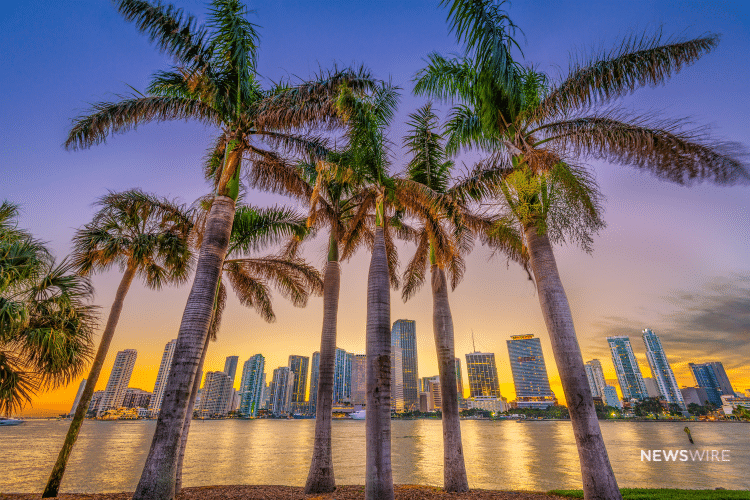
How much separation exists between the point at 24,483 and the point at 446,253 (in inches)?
1016

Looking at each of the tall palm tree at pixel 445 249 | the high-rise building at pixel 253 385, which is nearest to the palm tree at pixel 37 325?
the tall palm tree at pixel 445 249

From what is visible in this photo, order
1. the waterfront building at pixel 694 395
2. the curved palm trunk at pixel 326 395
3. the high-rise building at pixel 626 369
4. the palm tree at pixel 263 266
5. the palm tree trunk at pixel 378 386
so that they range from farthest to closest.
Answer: the high-rise building at pixel 626 369, the waterfront building at pixel 694 395, the palm tree at pixel 263 266, the curved palm trunk at pixel 326 395, the palm tree trunk at pixel 378 386

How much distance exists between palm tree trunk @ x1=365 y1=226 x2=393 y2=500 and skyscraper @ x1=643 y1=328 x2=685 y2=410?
23474 centimetres

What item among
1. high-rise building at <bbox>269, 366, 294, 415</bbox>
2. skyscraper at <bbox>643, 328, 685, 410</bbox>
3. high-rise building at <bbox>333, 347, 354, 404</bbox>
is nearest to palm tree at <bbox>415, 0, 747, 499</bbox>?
high-rise building at <bbox>333, 347, 354, 404</bbox>

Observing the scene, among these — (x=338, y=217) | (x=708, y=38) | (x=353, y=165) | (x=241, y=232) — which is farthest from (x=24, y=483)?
(x=708, y=38)

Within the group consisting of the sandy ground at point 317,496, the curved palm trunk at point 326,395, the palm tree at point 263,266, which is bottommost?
the sandy ground at point 317,496

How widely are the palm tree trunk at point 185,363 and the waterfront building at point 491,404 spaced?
208 meters

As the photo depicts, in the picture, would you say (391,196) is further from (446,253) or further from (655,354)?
(655,354)

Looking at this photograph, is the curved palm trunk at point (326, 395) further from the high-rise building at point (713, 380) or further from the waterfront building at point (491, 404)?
the high-rise building at point (713, 380)

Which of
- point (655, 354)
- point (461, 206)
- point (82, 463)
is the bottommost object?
point (82, 463)

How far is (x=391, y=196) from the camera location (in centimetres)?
955

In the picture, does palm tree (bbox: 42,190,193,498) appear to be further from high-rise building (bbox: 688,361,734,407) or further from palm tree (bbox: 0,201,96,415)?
high-rise building (bbox: 688,361,734,407)

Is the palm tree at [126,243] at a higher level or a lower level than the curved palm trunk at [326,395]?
higher

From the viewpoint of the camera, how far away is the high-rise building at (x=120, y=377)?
173625 millimetres
